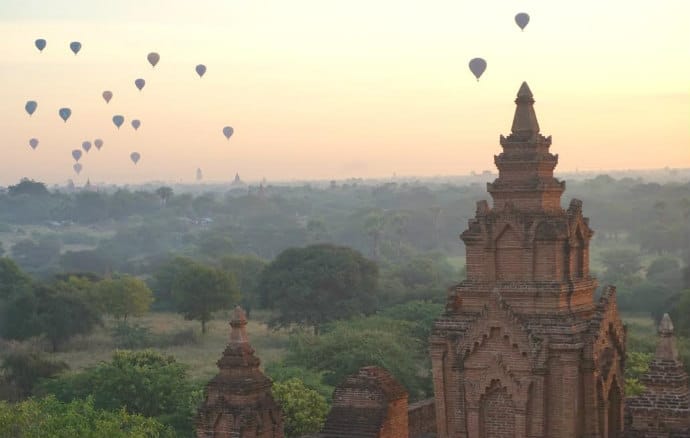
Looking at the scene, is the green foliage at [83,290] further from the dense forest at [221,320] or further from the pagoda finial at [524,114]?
the pagoda finial at [524,114]

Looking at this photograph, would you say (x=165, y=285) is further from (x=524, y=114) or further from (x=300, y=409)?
(x=524, y=114)

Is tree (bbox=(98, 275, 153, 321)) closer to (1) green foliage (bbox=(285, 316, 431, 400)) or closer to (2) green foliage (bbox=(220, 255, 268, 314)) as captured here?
(2) green foliage (bbox=(220, 255, 268, 314))

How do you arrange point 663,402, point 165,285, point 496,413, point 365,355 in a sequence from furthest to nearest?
point 165,285 → point 365,355 → point 496,413 → point 663,402

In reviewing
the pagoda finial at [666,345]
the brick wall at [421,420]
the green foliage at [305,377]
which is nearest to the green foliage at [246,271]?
the green foliage at [305,377]


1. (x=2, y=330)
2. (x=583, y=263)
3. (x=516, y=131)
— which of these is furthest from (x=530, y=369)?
(x=2, y=330)

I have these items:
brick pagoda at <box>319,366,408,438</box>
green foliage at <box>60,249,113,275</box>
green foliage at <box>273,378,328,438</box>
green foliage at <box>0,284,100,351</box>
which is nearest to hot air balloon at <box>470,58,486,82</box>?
green foliage at <box>0,284,100,351</box>

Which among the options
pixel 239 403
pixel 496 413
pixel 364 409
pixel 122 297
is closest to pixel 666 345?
pixel 496 413
